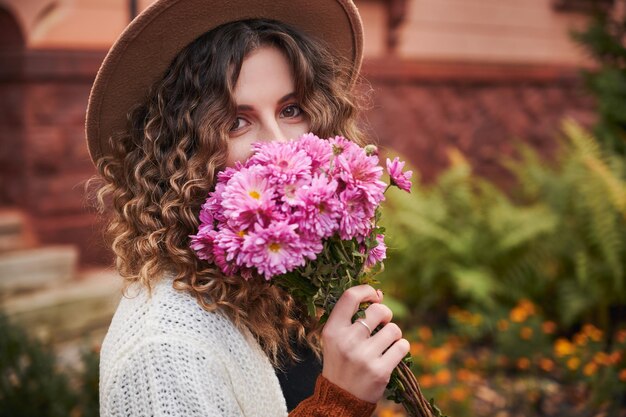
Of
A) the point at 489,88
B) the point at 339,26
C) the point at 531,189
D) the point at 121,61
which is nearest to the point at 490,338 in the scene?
the point at 531,189

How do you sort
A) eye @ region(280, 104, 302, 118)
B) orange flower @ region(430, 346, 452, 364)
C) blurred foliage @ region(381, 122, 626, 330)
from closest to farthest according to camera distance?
1. eye @ region(280, 104, 302, 118)
2. orange flower @ region(430, 346, 452, 364)
3. blurred foliage @ region(381, 122, 626, 330)

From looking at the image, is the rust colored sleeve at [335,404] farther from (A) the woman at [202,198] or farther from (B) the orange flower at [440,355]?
(B) the orange flower at [440,355]

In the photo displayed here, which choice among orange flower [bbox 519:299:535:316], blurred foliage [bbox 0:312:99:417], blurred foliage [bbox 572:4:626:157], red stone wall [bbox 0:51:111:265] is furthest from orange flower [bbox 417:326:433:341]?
red stone wall [bbox 0:51:111:265]

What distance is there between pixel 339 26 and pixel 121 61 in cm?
63

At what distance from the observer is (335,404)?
141 cm

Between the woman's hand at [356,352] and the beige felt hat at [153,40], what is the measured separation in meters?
0.75

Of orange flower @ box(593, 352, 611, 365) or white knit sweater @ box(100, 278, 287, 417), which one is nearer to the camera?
white knit sweater @ box(100, 278, 287, 417)

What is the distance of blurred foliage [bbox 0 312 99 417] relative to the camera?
9.59 ft

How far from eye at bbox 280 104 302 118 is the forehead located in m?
0.06

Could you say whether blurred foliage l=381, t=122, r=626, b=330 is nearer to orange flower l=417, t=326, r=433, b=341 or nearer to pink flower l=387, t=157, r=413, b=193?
orange flower l=417, t=326, r=433, b=341

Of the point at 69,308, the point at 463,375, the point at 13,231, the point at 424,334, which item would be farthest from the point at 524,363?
the point at 13,231

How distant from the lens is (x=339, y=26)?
6.23 ft

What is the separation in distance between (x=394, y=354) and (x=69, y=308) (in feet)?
13.0

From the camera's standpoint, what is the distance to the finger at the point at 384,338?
141 cm
